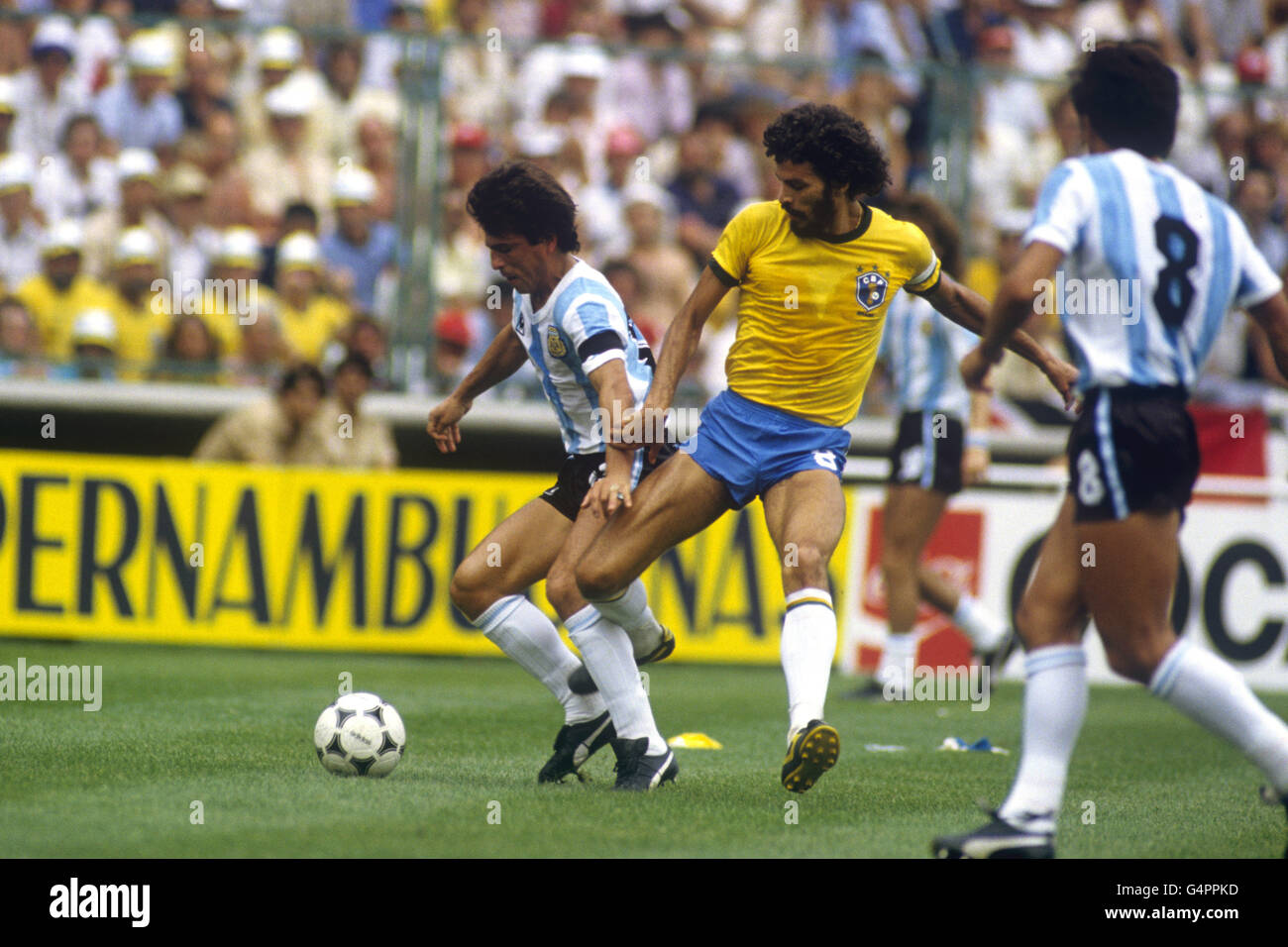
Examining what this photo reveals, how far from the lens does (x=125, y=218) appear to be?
542 inches

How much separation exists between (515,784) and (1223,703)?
9.40 ft

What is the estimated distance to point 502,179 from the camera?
686cm

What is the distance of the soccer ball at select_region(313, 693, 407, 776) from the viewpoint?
691 centimetres

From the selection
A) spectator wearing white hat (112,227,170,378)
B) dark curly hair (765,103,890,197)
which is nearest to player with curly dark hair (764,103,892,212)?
dark curly hair (765,103,890,197)

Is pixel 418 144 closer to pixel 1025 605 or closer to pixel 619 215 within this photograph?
pixel 619 215

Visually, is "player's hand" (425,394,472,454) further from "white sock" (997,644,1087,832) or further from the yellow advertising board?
the yellow advertising board

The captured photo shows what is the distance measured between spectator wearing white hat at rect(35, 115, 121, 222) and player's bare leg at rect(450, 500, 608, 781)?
311 inches

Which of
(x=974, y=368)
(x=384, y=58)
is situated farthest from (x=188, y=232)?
(x=974, y=368)

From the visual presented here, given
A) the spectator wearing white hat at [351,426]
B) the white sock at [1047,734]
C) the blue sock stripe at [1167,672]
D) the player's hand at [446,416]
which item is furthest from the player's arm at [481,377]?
the spectator wearing white hat at [351,426]

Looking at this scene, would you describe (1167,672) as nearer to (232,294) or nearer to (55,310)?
(232,294)

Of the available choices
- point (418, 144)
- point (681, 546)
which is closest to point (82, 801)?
point (681, 546)

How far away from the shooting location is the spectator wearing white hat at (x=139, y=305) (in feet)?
44.1

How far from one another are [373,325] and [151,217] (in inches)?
81.0
